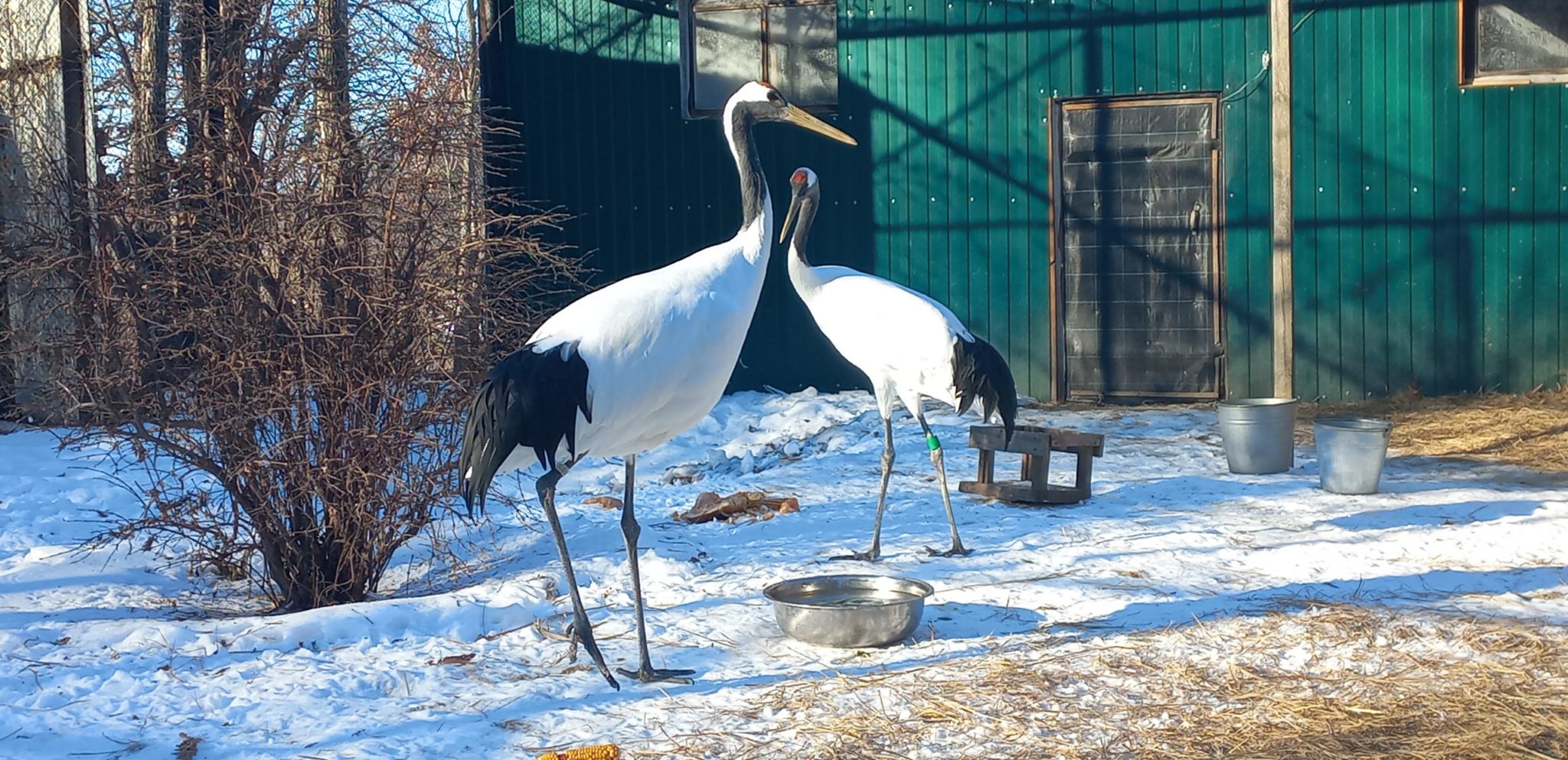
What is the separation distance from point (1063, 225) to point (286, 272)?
7.79m

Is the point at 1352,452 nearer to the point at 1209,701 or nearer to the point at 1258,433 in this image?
the point at 1258,433

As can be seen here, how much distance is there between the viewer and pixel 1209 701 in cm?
443

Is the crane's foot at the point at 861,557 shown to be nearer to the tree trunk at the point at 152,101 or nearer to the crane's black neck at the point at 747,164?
the crane's black neck at the point at 747,164

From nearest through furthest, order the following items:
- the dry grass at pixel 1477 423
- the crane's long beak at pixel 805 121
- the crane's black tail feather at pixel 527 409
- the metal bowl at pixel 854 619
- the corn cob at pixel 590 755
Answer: the corn cob at pixel 590 755 < the crane's black tail feather at pixel 527 409 < the metal bowl at pixel 854 619 < the crane's long beak at pixel 805 121 < the dry grass at pixel 1477 423

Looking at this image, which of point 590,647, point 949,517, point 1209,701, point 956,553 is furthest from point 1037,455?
point 590,647

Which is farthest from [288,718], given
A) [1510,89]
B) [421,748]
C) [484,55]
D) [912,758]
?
[1510,89]

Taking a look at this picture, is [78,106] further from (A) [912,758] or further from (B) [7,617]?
(A) [912,758]

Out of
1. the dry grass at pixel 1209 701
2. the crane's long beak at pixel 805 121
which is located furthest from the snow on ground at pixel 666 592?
the crane's long beak at pixel 805 121

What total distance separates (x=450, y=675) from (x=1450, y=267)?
9359 millimetres

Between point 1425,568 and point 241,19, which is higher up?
point 241,19

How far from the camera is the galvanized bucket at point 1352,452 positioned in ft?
24.9

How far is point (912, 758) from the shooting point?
4.03m

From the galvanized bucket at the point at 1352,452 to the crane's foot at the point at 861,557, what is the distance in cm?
280

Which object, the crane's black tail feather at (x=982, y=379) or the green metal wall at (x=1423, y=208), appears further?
the green metal wall at (x=1423, y=208)
